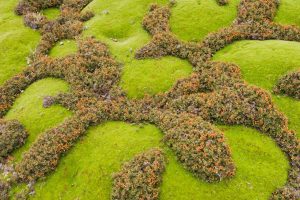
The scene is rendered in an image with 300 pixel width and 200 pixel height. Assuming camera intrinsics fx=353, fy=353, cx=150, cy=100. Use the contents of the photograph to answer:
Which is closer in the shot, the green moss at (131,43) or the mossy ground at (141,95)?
the mossy ground at (141,95)

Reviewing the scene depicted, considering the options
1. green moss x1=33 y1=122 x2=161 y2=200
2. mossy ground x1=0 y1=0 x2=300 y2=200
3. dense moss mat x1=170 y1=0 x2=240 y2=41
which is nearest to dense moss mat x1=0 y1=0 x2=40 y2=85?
mossy ground x1=0 y1=0 x2=300 y2=200

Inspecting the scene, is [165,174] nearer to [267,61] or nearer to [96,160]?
[96,160]

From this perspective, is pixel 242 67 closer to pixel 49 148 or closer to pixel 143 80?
pixel 143 80

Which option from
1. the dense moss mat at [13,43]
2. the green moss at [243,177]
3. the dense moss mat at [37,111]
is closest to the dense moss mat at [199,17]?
the dense moss mat at [37,111]

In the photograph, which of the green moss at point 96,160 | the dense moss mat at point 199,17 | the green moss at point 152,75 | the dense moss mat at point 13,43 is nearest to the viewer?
the green moss at point 96,160

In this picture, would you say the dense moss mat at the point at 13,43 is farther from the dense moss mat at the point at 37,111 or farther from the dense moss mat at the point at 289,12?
the dense moss mat at the point at 289,12

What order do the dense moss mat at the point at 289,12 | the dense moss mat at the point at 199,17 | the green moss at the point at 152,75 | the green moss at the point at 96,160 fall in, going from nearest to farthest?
the green moss at the point at 96,160
the green moss at the point at 152,75
the dense moss mat at the point at 199,17
the dense moss mat at the point at 289,12

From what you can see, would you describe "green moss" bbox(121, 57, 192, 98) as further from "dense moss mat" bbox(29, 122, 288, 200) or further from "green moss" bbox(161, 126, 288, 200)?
"green moss" bbox(161, 126, 288, 200)

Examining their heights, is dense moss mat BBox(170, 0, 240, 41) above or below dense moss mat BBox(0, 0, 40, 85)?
above
